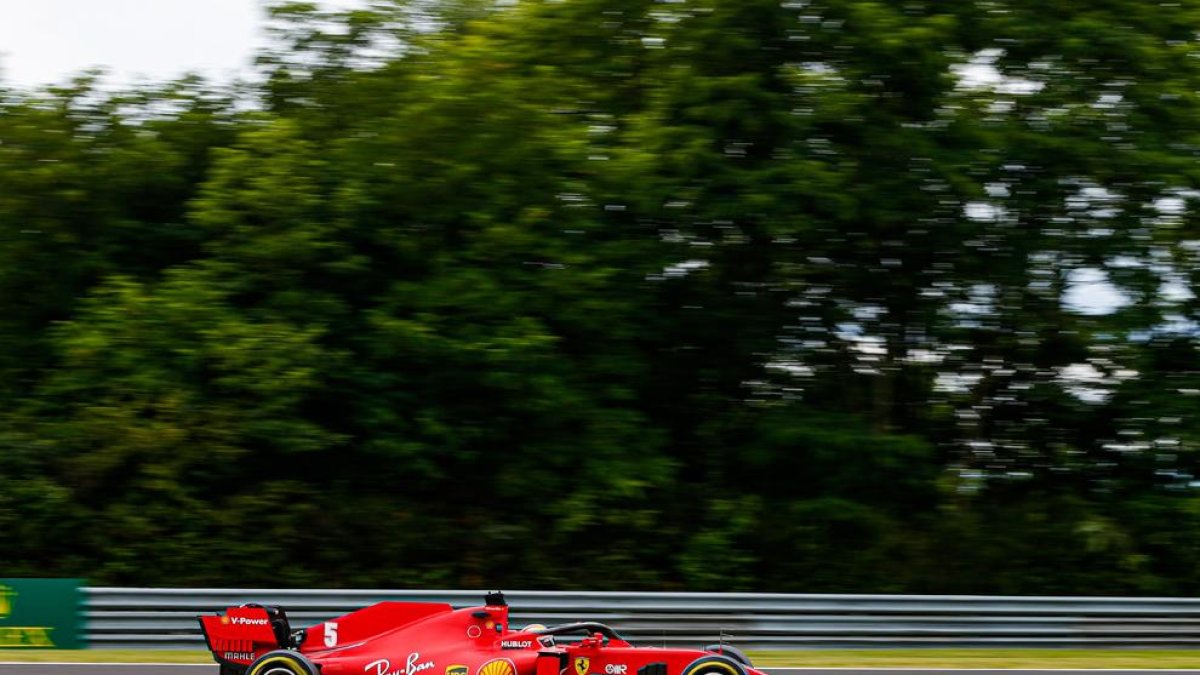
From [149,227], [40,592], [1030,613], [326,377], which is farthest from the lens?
[149,227]

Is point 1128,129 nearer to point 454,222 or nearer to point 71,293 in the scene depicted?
point 454,222

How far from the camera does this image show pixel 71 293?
19297 mm

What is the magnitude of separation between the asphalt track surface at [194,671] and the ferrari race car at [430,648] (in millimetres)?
1606

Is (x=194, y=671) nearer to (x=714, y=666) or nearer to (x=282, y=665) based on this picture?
(x=282, y=665)

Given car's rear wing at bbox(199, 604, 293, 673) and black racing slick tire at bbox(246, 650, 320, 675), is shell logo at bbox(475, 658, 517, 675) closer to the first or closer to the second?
black racing slick tire at bbox(246, 650, 320, 675)

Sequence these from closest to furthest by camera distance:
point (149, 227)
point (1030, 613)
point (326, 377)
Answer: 1. point (1030, 613)
2. point (326, 377)
3. point (149, 227)

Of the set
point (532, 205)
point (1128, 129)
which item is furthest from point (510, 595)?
point (1128, 129)

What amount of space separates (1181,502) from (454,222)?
10308mm

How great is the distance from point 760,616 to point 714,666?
13.0 feet

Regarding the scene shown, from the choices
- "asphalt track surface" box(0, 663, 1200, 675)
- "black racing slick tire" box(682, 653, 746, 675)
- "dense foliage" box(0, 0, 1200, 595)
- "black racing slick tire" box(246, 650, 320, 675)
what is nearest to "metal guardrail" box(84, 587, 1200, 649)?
"asphalt track surface" box(0, 663, 1200, 675)

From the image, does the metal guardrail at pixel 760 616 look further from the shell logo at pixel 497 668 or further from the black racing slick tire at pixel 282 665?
the shell logo at pixel 497 668

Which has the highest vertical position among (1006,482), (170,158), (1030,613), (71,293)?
(170,158)

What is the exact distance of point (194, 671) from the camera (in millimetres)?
11727

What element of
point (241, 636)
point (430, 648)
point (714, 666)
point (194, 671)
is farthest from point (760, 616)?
point (241, 636)
